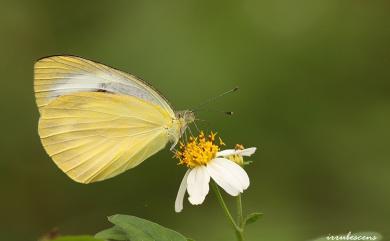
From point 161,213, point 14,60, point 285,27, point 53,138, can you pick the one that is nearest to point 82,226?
point 161,213

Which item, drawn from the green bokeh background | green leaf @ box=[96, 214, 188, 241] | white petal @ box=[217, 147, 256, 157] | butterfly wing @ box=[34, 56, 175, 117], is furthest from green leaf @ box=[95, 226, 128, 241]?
the green bokeh background

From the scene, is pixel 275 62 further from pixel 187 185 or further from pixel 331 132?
pixel 187 185

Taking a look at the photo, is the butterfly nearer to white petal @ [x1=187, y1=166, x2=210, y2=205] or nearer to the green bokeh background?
white petal @ [x1=187, y1=166, x2=210, y2=205]

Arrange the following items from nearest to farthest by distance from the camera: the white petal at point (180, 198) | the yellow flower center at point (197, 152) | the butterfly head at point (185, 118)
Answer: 1. the white petal at point (180, 198)
2. the yellow flower center at point (197, 152)
3. the butterfly head at point (185, 118)

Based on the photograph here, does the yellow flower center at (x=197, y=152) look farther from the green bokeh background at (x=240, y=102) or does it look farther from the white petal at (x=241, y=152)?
the green bokeh background at (x=240, y=102)

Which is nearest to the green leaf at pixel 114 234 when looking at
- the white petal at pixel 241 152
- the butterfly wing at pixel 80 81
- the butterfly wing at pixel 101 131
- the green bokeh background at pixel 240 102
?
the white petal at pixel 241 152

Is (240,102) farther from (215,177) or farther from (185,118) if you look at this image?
(215,177)
